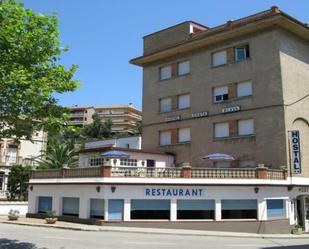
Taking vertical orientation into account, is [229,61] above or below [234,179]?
above

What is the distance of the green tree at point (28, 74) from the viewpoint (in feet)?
49.8

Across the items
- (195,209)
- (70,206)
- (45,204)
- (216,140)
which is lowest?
(195,209)

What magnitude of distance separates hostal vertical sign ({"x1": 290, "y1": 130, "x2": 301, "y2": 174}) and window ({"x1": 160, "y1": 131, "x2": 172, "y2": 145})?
39.2 ft

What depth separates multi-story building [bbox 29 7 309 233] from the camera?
95.8ft

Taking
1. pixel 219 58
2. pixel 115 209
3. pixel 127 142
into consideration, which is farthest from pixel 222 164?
pixel 127 142

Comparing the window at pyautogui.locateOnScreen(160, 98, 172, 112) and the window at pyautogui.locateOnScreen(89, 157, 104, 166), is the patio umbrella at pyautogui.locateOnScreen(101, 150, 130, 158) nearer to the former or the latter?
the window at pyautogui.locateOnScreen(89, 157, 104, 166)

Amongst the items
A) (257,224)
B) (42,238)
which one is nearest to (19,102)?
(42,238)

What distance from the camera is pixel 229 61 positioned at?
37062 mm

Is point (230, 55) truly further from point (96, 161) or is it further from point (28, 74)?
point (28, 74)

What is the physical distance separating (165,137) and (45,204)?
1298 centimetres

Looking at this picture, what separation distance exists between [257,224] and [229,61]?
567 inches

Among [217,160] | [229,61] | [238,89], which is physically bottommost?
[217,160]

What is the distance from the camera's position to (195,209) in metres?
29.5

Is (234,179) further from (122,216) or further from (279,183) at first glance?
Answer: (122,216)
